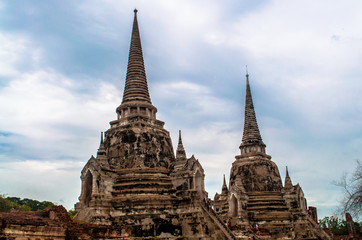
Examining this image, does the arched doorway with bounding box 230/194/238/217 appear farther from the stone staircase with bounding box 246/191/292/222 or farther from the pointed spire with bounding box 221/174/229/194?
the pointed spire with bounding box 221/174/229/194

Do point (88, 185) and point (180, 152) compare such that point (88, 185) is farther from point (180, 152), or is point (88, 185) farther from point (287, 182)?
point (287, 182)

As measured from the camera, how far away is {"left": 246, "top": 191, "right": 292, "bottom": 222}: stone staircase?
34781mm

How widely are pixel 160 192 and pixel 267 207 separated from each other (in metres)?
12.5

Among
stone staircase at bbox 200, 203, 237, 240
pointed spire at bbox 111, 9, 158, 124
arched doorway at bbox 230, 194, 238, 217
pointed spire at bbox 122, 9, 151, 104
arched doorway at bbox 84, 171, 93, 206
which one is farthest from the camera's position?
arched doorway at bbox 230, 194, 238, 217

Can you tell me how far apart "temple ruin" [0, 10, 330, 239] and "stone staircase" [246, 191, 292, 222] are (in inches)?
3.5

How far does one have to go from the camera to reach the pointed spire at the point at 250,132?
3991 cm

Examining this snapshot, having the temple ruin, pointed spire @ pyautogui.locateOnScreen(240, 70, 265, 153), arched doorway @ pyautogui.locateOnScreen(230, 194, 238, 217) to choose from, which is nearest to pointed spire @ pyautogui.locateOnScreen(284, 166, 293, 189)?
the temple ruin

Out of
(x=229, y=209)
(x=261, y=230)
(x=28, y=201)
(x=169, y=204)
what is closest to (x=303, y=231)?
(x=261, y=230)

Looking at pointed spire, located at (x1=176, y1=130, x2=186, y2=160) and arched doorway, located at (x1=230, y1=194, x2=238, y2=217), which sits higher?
pointed spire, located at (x1=176, y1=130, x2=186, y2=160)

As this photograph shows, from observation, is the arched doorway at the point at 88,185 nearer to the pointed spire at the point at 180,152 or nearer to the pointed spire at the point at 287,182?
the pointed spire at the point at 180,152

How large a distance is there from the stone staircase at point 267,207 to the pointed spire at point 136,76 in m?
13.5

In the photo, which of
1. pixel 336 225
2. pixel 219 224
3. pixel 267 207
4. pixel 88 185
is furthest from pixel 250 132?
pixel 336 225

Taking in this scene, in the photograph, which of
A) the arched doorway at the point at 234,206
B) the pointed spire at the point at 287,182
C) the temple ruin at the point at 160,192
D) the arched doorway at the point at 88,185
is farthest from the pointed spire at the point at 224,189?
the arched doorway at the point at 88,185

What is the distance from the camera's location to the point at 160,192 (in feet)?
90.0
